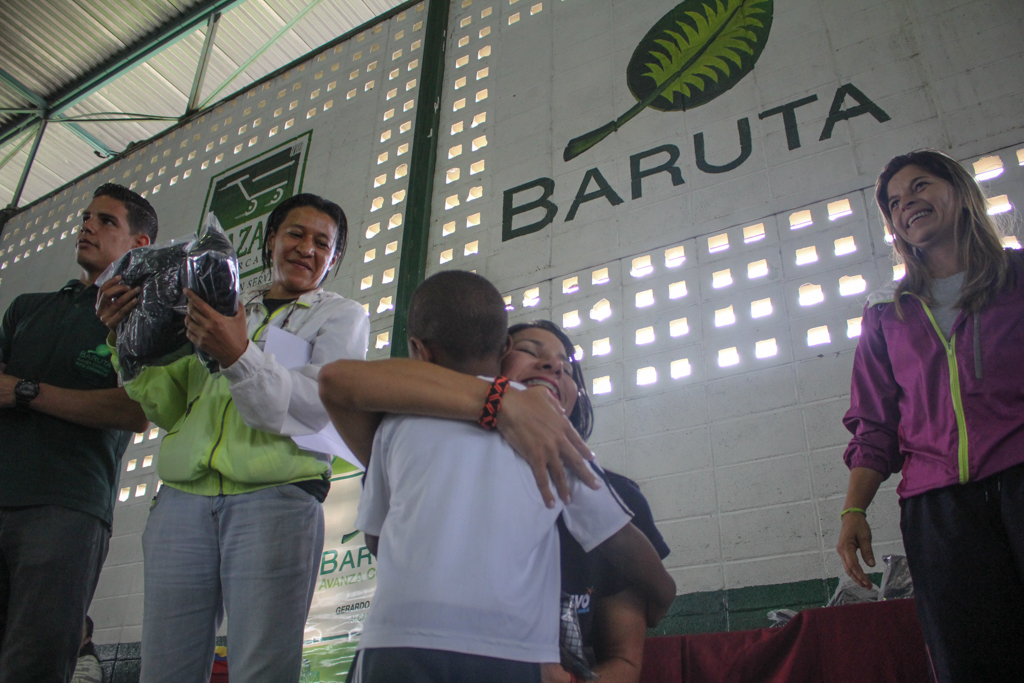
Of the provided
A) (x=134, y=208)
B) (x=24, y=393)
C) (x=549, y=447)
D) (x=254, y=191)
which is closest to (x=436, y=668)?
(x=549, y=447)

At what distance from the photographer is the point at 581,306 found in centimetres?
300

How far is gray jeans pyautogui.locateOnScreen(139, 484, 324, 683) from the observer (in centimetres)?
121

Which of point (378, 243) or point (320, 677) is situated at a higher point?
point (378, 243)

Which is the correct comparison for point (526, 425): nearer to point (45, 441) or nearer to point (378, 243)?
point (45, 441)

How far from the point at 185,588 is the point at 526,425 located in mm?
742

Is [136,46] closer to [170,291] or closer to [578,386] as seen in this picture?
[170,291]

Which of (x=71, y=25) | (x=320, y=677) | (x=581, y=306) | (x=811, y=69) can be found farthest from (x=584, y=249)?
(x=71, y=25)

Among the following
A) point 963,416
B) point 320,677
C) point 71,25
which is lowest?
point 320,677

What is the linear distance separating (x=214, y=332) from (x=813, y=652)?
4.65 ft

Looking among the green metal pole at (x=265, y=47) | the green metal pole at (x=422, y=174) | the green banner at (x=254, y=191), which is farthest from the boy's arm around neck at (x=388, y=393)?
the green metal pole at (x=265, y=47)

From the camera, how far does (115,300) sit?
145cm

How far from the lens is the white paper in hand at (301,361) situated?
139 centimetres

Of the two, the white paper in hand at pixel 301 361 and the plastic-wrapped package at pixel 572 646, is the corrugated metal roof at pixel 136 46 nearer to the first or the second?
the white paper in hand at pixel 301 361

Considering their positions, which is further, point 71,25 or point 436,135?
point 71,25
